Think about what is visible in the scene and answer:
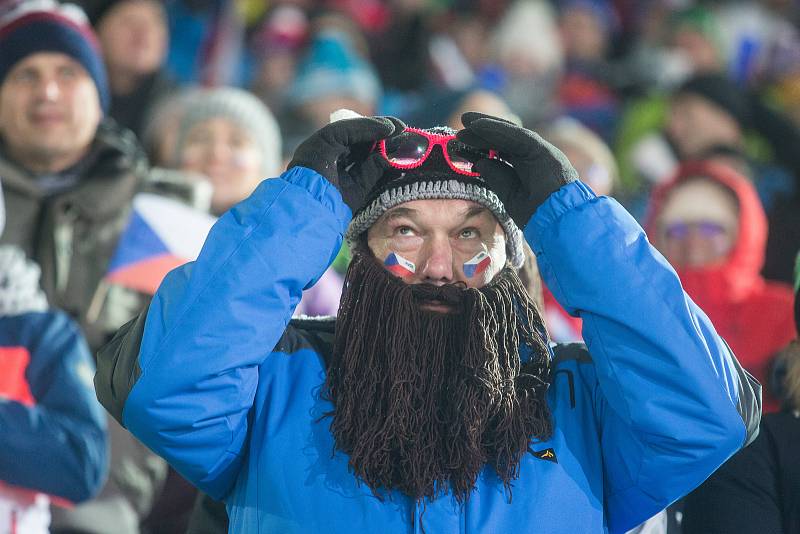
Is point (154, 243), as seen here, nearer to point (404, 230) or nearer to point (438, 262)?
point (404, 230)

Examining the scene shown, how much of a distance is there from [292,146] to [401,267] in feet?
11.0

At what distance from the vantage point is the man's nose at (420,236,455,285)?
2.92 metres

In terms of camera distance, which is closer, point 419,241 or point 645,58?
point 419,241

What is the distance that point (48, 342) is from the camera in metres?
3.54

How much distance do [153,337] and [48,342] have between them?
3.55 ft

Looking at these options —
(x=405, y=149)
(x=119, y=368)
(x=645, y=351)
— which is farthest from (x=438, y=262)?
(x=119, y=368)

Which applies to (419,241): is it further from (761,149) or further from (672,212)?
(761,149)

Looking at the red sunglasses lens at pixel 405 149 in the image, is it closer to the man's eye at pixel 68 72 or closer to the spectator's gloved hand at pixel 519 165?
the spectator's gloved hand at pixel 519 165

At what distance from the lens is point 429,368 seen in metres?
2.84

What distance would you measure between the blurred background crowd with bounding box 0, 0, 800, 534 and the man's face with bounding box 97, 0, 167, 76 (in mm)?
12

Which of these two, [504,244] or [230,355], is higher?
[504,244]

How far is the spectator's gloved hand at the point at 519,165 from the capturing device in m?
2.73

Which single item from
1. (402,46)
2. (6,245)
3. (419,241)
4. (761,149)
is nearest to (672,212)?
(761,149)

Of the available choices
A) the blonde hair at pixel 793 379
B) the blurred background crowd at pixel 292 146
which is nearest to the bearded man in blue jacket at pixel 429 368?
the blurred background crowd at pixel 292 146
